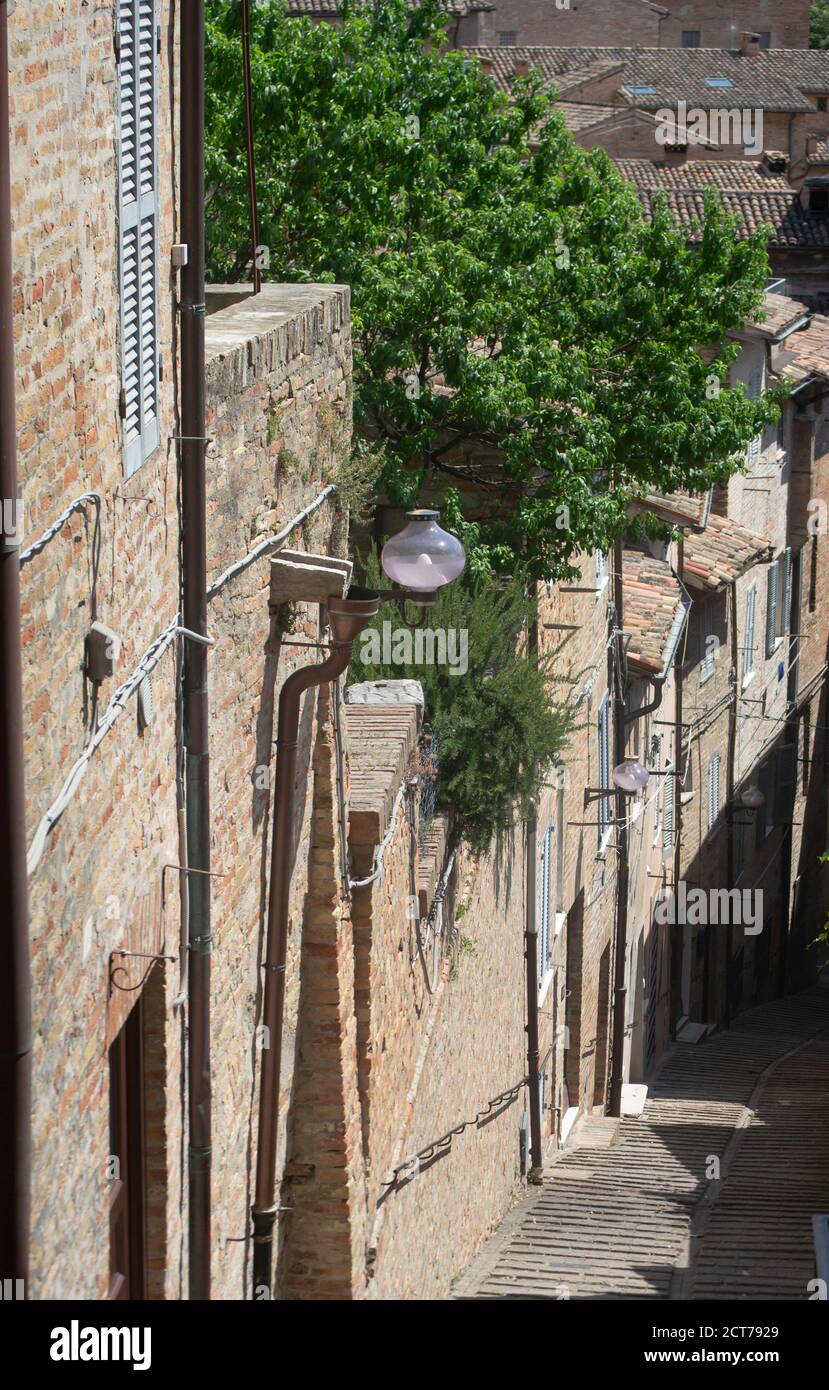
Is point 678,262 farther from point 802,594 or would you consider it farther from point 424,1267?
point 802,594

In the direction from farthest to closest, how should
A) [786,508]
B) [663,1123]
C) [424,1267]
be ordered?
[786,508] → [663,1123] → [424,1267]

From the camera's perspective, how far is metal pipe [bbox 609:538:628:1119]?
1991cm

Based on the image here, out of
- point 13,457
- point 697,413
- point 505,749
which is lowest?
point 505,749

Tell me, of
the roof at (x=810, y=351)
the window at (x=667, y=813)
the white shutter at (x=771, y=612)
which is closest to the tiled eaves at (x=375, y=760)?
the window at (x=667, y=813)

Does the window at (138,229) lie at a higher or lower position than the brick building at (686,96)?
higher

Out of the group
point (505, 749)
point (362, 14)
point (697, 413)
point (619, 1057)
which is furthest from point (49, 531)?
point (619, 1057)

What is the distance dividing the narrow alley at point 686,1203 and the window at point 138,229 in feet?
21.9

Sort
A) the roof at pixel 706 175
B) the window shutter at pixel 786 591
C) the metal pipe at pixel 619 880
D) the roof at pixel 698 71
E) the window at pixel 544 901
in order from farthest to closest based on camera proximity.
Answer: the roof at pixel 698 71 < the roof at pixel 706 175 < the window shutter at pixel 786 591 < the metal pipe at pixel 619 880 < the window at pixel 544 901

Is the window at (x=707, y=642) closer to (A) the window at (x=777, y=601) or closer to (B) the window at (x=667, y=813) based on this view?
(B) the window at (x=667, y=813)

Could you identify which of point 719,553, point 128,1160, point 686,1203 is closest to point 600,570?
point 719,553

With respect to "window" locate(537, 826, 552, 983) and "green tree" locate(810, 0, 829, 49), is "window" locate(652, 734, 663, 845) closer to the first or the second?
"window" locate(537, 826, 552, 983)

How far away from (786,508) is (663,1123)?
48.3 ft

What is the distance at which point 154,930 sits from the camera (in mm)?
6129

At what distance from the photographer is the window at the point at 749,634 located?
28.5m
